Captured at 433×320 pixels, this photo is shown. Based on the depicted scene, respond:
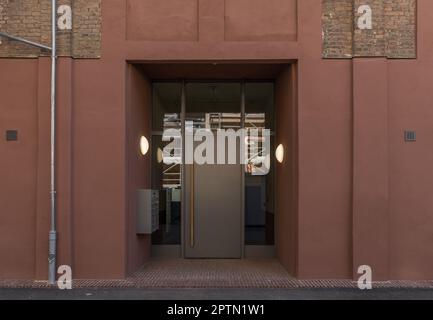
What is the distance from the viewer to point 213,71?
32.2 feet

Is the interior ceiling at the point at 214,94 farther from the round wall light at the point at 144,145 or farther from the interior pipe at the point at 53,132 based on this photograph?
the interior pipe at the point at 53,132

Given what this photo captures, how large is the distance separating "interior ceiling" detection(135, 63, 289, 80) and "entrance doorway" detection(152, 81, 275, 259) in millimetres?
Result: 389

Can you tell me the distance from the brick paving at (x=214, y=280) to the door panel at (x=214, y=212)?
0.62 meters

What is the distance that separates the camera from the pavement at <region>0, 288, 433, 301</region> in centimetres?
782

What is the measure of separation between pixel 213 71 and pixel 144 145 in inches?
81.3

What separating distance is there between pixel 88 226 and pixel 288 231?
3723 millimetres

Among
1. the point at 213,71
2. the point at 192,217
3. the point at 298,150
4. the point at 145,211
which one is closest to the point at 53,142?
the point at 145,211

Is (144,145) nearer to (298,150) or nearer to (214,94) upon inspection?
(214,94)

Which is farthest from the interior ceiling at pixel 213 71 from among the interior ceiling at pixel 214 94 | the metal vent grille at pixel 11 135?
the metal vent grille at pixel 11 135

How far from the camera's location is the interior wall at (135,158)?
9102 mm

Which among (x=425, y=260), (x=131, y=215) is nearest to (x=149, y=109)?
(x=131, y=215)

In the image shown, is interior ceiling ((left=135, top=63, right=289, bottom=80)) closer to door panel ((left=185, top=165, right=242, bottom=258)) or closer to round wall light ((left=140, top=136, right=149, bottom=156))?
round wall light ((left=140, top=136, right=149, bottom=156))

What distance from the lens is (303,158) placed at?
889 cm

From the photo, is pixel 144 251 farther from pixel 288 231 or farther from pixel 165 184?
pixel 288 231
